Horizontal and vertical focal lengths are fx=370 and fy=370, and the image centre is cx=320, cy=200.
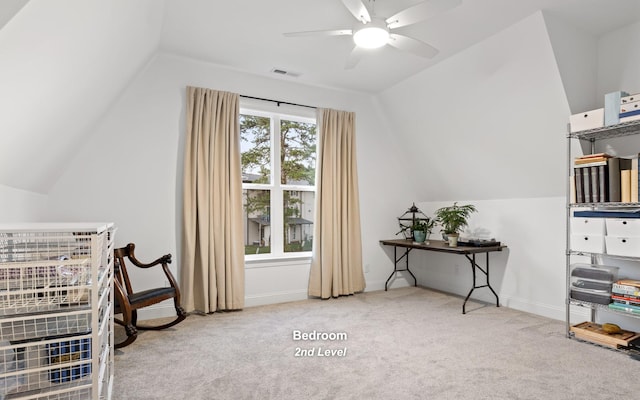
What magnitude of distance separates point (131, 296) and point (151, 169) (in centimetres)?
127

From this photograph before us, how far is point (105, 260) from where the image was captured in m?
1.81

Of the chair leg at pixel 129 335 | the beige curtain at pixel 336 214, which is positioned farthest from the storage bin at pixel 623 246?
the chair leg at pixel 129 335

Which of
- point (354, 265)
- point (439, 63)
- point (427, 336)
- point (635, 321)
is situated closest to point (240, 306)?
point (354, 265)

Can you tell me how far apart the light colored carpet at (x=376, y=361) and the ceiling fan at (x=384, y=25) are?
2.21 m

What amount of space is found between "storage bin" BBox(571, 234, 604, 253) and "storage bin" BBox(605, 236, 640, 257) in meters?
0.05

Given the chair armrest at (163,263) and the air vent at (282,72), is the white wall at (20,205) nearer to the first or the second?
the chair armrest at (163,263)

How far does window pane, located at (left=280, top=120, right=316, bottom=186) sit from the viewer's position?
4.46m

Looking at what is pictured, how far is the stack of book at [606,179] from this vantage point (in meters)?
2.64

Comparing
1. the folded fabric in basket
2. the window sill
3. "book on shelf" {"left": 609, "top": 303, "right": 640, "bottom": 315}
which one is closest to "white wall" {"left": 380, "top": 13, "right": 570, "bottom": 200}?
"book on shelf" {"left": 609, "top": 303, "right": 640, "bottom": 315}

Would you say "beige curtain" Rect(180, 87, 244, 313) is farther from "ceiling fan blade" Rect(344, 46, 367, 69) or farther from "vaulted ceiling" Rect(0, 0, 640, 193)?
"ceiling fan blade" Rect(344, 46, 367, 69)

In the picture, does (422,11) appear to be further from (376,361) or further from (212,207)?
(212,207)

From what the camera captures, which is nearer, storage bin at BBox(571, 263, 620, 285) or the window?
storage bin at BBox(571, 263, 620, 285)

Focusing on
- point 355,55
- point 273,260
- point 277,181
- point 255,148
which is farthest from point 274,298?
point 355,55

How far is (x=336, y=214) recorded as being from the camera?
4.44 meters
